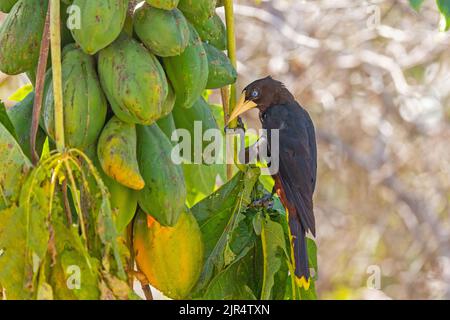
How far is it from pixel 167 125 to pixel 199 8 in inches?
7.6

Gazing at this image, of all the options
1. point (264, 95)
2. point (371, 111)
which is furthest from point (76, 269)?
point (371, 111)

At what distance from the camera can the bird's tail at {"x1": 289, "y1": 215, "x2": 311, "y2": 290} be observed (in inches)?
53.4

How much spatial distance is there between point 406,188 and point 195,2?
3796mm

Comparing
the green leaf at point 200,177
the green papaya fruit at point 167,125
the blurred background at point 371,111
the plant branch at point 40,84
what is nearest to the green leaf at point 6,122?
the plant branch at point 40,84

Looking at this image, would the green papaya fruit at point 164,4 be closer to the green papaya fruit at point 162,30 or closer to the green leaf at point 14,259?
the green papaya fruit at point 162,30

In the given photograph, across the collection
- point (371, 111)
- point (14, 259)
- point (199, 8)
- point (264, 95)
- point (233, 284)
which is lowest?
point (371, 111)

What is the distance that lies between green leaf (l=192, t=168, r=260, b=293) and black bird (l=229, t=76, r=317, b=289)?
4.3 inches

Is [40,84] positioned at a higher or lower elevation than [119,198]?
higher

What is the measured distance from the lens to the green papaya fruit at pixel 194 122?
1449mm

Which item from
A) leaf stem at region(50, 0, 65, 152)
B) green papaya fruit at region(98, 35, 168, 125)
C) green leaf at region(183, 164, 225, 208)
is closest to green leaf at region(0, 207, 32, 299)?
leaf stem at region(50, 0, 65, 152)

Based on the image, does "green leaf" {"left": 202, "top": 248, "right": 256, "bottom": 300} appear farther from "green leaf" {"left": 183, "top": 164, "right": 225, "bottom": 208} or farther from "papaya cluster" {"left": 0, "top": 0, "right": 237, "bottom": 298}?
"green leaf" {"left": 183, "top": 164, "right": 225, "bottom": 208}

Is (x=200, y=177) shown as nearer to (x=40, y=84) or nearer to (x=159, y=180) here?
(x=159, y=180)

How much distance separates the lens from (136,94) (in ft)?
4.07

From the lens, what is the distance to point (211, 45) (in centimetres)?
148
